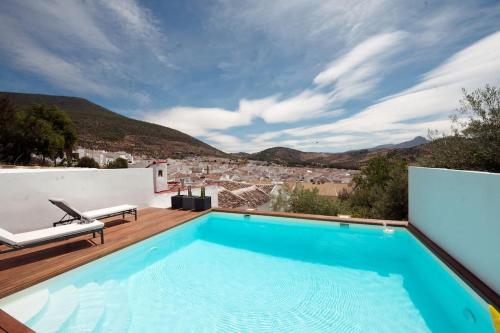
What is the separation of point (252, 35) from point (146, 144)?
60881 millimetres

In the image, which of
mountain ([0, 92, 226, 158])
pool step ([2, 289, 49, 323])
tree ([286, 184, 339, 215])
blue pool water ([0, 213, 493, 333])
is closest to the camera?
pool step ([2, 289, 49, 323])

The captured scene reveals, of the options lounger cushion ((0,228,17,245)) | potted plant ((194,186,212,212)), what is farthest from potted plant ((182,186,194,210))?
lounger cushion ((0,228,17,245))

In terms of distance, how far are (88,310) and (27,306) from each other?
0.71 m

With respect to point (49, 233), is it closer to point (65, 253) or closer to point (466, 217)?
point (65, 253)

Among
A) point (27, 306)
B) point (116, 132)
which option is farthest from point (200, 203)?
point (116, 132)

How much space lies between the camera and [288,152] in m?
119

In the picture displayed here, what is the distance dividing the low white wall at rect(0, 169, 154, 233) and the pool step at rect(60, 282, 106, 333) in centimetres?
287

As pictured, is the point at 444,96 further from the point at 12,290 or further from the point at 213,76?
the point at 12,290

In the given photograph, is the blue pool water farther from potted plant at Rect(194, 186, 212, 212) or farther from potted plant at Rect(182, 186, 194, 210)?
potted plant at Rect(182, 186, 194, 210)

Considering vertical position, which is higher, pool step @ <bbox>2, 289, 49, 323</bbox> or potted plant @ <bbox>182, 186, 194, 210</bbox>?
potted plant @ <bbox>182, 186, 194, 210</bbox>

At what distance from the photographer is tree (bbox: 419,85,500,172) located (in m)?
6.68

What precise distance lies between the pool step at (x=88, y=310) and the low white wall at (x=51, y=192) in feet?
9.43

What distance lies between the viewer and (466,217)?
3707mm

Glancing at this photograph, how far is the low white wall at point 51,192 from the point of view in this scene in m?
5.13
